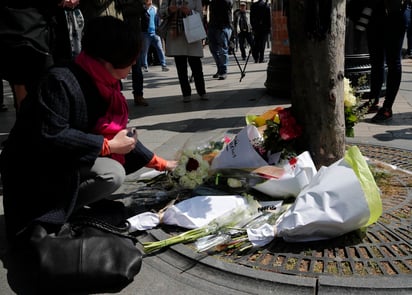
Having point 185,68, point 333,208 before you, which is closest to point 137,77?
point 185,68

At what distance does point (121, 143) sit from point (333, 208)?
114 cm

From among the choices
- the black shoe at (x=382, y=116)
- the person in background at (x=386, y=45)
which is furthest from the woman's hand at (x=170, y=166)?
the black shoe at (x=382, y=116)

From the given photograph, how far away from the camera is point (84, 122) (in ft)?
7.96

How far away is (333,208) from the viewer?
91.8 inches

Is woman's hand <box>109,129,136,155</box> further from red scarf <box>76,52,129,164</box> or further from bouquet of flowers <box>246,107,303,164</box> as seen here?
bouquet of flowers <box>246,107,303,164</box>

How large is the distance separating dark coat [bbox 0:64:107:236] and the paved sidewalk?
14.5 inches

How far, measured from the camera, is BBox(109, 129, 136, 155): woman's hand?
2.49 metres

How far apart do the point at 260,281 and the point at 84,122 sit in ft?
3.87

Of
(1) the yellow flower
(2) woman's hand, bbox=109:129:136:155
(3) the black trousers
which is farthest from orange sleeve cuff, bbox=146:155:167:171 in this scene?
(3) the black trousers

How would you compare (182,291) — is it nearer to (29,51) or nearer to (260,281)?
(260,281)

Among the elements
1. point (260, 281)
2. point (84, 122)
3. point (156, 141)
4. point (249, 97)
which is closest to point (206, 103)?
point (249, 97)

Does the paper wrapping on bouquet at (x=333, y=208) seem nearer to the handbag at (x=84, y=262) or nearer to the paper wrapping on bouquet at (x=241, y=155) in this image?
the paper wrapping on bouquet at (x=241, y=155)

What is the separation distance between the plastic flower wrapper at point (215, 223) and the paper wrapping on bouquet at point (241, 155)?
0.89 feet

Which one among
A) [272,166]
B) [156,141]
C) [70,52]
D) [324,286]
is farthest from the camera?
[156,141]
